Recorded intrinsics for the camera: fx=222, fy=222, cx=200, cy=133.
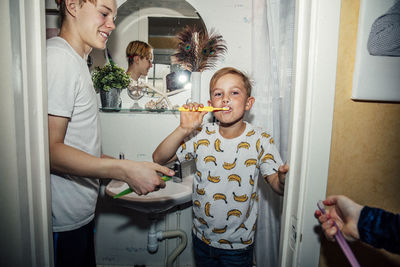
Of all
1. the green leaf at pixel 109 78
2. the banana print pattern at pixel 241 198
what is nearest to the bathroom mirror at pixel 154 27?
the green leaf at pixel 109 78

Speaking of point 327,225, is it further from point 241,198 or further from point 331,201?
point 241,198

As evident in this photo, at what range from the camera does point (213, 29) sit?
140 centimetres

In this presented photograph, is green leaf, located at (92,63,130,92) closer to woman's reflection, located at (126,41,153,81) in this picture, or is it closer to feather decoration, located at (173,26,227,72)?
woman's reflection, located at (126,41,153,81)

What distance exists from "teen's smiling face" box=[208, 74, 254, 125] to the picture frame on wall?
50 cm

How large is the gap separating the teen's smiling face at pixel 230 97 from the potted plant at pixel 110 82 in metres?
0.65

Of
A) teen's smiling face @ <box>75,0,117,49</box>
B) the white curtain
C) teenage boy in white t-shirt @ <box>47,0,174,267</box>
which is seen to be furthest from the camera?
the white curtain

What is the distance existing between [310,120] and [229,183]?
52 cm

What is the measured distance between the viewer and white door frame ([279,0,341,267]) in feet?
1.66

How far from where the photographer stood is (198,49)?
4.47 ft

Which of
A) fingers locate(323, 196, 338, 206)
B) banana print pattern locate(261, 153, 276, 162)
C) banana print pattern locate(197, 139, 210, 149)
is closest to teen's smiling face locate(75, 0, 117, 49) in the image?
banana print pattern locate(197, 139, 210, 149)

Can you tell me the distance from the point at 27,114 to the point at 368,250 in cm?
96

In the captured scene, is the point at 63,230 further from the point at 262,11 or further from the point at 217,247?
the point at 262,11

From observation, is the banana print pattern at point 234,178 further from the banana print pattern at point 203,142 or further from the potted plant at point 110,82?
the potted plant at point 110,82

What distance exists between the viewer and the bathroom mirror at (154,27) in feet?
4.68
